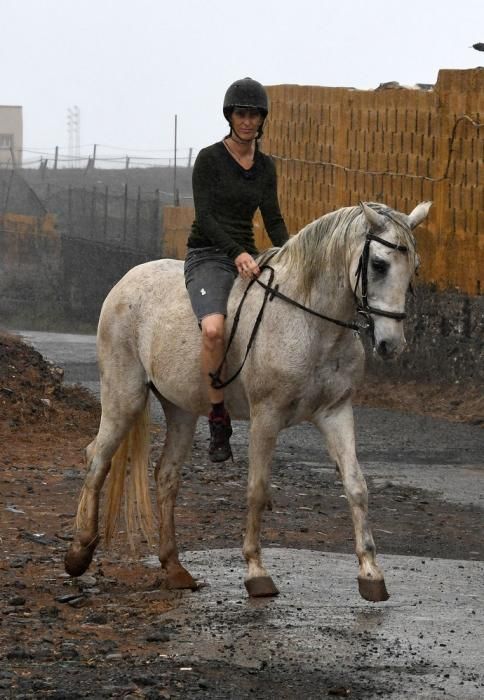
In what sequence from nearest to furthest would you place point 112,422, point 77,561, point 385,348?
point 385,348, point 77,561, point 112,422

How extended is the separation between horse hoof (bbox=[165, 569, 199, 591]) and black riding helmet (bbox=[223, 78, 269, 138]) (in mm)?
2449

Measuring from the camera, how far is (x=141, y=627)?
774 cm

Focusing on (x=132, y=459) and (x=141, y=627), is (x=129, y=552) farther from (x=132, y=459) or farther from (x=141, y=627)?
(x=141, y=627)

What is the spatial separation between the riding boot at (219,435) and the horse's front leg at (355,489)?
0.54 m

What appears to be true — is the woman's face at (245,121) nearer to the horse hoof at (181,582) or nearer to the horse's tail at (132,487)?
the horse's tail at (132,487)

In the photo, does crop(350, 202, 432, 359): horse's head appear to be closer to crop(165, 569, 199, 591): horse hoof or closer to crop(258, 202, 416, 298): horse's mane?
crop(258, 202, 416, 298): horse's mane

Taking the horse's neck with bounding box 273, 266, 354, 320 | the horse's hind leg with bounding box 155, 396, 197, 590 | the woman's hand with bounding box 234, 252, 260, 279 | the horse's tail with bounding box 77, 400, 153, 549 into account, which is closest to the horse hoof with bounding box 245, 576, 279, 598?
the horse's hind leg with bounding box 155, 396, 197, 590

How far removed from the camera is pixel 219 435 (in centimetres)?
867

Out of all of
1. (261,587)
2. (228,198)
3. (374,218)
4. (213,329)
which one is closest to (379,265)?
(374,218)

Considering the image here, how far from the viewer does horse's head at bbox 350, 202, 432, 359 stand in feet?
25.1

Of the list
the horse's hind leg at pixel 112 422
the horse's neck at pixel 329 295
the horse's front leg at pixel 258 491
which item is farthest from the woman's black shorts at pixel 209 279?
the horse's hind leg at pixel 112 422

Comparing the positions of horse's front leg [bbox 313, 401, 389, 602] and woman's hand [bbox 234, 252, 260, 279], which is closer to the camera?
horse's front leg [bbox 313, 401, 389, 602]

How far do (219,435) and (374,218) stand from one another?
5.34ft

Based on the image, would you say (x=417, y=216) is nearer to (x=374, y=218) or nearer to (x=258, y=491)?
(x=374, y=218)
